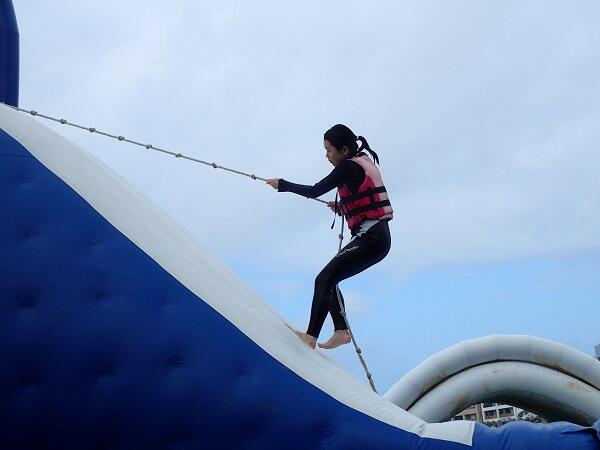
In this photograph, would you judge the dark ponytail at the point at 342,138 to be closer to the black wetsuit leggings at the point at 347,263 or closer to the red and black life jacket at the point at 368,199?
the red and black life jacket at the point at 368,199

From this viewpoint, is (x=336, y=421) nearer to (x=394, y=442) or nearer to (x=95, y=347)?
(x=394, y=442)

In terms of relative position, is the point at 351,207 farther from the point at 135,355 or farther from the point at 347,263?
the point at 135,355

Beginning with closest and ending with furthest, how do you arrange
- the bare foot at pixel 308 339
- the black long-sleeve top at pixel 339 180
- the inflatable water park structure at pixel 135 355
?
the inflatable water park structure at pixel 135 355, the bare foot at pixel 308 339, the black long-sleeve top at pixel 339 180

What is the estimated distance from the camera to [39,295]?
5.00m

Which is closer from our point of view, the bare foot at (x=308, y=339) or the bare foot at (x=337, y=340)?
the bare foot at (x=308, y=339)

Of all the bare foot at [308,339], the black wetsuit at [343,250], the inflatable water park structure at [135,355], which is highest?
the black wetsuit at [343,250]

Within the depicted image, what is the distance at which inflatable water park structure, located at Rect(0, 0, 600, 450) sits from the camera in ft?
16.2

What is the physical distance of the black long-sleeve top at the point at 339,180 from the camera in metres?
6.61

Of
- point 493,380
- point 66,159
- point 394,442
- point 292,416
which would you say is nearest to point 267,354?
point 292,416

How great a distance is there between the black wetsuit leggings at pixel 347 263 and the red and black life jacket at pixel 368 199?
101mm

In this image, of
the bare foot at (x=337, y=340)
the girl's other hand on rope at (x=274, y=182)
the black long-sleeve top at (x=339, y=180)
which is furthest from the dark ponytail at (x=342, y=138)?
the bare foot at (x=337, y=340)

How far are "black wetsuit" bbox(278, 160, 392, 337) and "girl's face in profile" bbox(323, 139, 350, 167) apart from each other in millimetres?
222

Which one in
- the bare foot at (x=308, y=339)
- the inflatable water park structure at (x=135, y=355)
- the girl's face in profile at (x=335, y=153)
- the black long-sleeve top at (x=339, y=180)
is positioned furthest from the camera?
the girl's face in profile at (x=335, y=153)

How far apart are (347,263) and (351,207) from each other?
511 mm
